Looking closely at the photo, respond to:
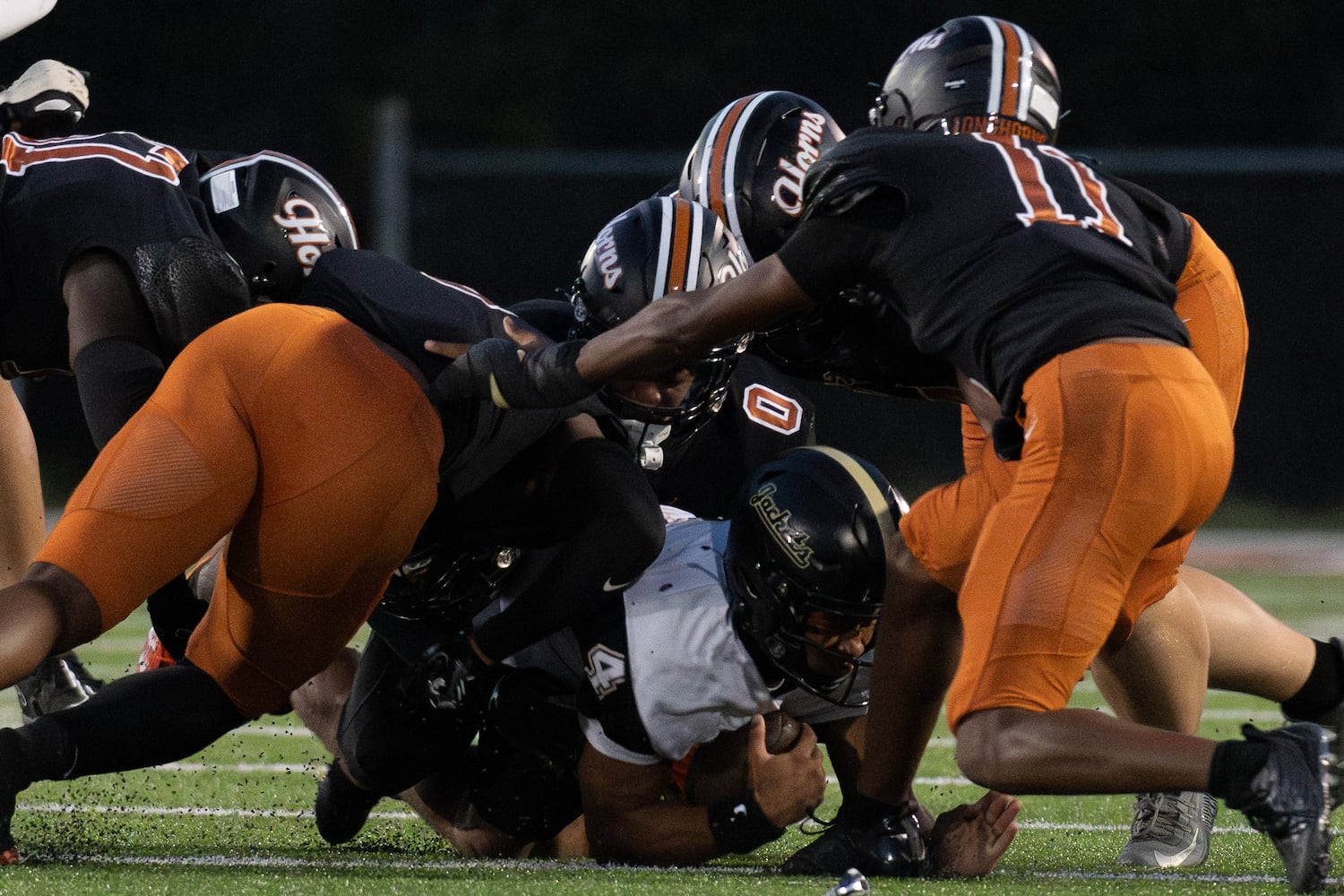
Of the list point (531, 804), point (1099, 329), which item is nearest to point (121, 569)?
point (531, 804)

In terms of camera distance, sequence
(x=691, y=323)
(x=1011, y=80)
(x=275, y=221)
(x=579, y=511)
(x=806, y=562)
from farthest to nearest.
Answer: (x=275, y=221) < (x=579, y=511) < (x=1011, y=80) < (x=806, y=562) < (x=691, y=323)

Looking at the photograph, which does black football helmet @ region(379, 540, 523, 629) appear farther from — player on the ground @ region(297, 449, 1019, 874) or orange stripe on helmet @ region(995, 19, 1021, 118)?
orange stripe on helmet @ region(995, 19, 1021, 118)

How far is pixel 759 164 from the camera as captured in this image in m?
4.52

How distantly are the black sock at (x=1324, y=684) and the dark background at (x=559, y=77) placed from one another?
26.3ft

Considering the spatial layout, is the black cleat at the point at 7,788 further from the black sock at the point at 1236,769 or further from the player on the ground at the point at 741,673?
the black sock at the point at 1236,769

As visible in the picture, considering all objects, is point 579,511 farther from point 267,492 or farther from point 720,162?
point 720,162

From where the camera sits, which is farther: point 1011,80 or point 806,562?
point 1011,80

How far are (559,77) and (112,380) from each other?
11328 millimetres

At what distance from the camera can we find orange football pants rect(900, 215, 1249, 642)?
3.04 metres

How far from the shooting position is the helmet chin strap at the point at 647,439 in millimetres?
3779

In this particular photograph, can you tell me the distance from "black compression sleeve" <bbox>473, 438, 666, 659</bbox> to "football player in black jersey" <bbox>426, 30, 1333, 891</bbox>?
437 millimetres

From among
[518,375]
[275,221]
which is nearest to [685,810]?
[518,375]

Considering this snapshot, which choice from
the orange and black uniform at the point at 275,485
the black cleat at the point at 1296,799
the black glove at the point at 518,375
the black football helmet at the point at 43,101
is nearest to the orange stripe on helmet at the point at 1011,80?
the black glove at the point at 518,375

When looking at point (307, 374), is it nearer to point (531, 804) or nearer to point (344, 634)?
point (344, 634)
